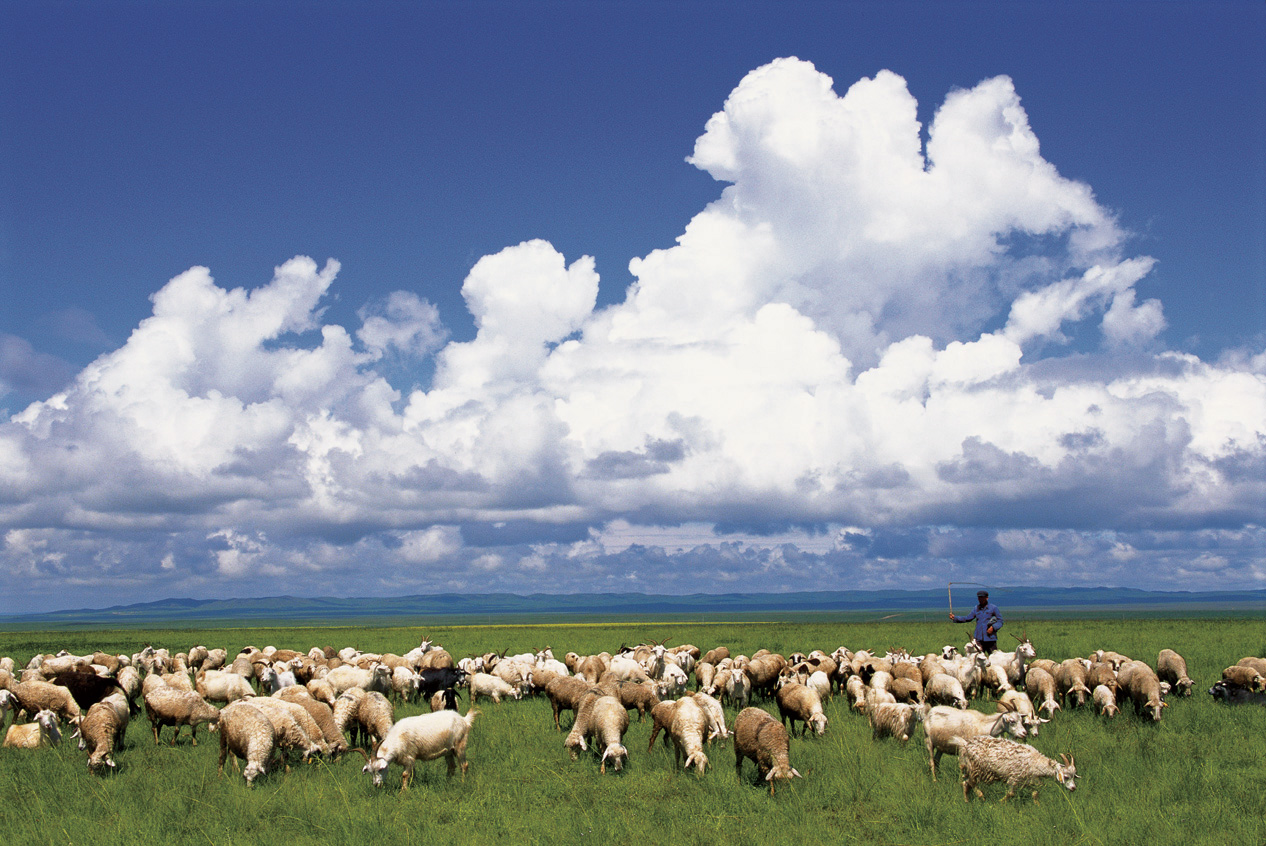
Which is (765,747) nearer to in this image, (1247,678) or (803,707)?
(803,707)

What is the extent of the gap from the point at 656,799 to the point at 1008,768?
17.2 feet

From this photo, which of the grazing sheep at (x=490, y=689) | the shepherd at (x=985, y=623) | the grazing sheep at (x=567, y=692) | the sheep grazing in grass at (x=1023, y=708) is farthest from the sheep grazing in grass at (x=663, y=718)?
the shepherd at (x=985, y=623)

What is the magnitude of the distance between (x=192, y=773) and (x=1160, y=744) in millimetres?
17686

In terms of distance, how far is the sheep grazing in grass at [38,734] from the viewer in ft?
54.1

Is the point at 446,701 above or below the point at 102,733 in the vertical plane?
below

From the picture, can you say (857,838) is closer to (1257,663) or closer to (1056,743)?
(1056,743)

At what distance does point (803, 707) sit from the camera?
17797 millimetres

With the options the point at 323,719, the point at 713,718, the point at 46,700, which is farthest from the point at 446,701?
the point at 46,700

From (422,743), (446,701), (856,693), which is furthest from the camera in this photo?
(446,701)

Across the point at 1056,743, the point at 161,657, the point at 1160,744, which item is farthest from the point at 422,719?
the point at 161,657

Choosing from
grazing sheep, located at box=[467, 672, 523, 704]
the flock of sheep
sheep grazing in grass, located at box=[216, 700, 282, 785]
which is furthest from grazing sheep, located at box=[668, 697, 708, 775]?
grazing sheep, located at box=[467, 672, 523, 704]

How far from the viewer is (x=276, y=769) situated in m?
14.3

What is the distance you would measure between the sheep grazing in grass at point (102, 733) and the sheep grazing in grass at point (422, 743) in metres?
5.11

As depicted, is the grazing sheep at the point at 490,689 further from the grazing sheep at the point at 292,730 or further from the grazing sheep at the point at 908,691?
the grazing sheep at the point at 908,691
